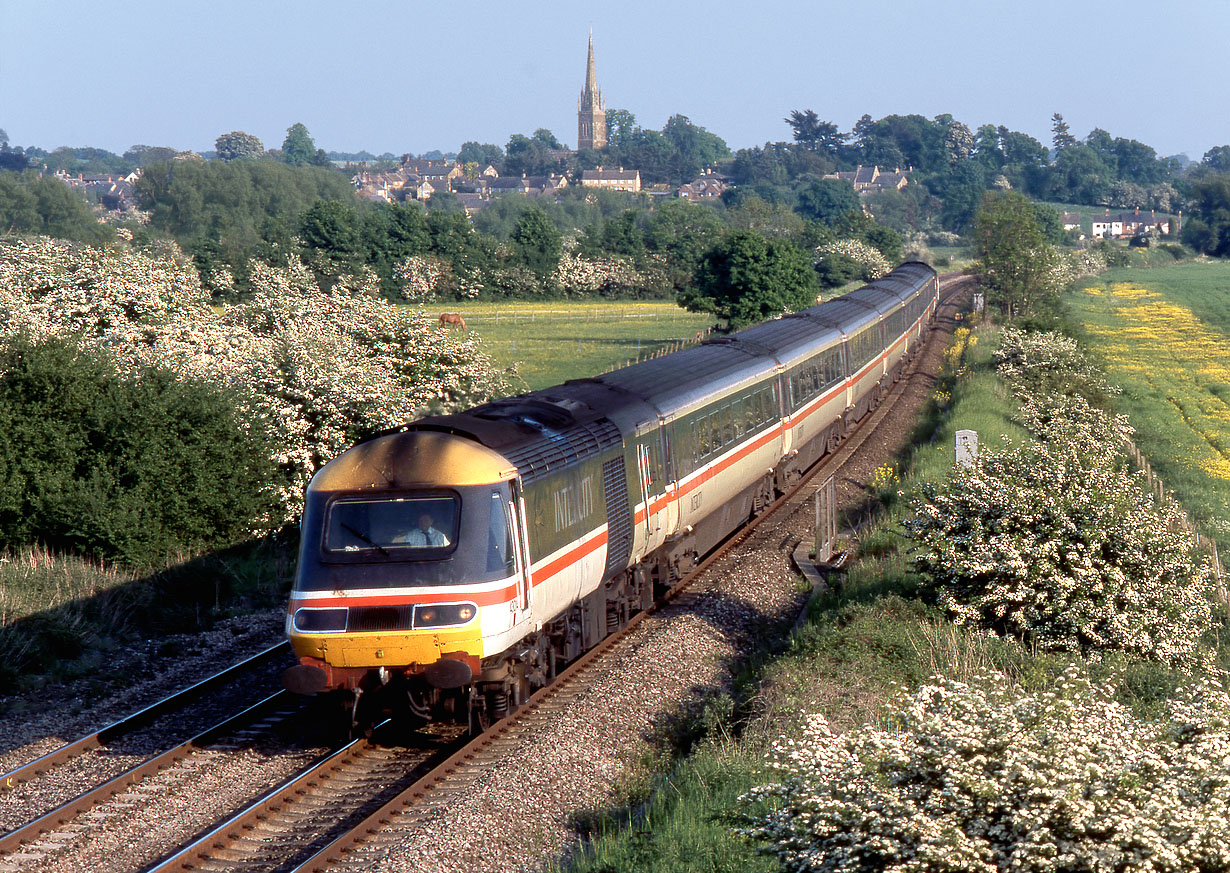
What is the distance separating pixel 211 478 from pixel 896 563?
10.4 meters

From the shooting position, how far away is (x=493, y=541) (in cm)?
1104

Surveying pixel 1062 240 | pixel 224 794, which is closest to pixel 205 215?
pixel 1062 240

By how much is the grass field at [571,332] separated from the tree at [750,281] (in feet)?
11.1

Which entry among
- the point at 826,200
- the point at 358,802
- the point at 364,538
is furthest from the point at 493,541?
the point at 826,200

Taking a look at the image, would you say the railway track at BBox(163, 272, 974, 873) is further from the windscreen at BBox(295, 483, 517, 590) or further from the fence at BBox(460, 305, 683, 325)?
the fence at BBox(460, 305, 683, 325)

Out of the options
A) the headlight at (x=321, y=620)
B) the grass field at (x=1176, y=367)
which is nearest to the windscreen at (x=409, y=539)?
the headlight at (x=321, y=620)

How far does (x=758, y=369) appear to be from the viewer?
21031mm

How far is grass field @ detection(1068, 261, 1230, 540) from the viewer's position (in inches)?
1102

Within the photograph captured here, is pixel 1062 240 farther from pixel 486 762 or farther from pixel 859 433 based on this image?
pixel 486 762

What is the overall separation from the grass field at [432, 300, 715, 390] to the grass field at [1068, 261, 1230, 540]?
21208 mm

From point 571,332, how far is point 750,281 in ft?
51.3

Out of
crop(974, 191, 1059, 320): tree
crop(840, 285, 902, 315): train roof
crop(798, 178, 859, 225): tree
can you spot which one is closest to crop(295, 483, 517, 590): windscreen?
crop(840, 285, 902, 315): train roof

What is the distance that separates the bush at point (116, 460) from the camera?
690 inches

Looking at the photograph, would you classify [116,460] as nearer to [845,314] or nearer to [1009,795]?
[1009,795]
